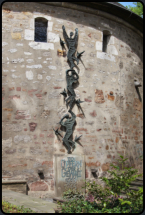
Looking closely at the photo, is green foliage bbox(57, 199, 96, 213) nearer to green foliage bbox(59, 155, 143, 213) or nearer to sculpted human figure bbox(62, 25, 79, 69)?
green foliage bbox(59, 155, 143, 213)

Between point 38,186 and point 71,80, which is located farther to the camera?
point 71,80

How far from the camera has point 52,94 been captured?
8.12m

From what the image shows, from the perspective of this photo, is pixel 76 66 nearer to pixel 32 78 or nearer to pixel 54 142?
pixel 32 78

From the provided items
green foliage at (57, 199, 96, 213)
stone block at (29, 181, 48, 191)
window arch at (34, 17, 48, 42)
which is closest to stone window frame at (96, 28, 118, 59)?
window arch at (34, 17, 48, 42)

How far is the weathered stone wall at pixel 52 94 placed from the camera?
7734mm

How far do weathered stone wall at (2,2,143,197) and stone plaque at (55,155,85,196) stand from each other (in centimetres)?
17

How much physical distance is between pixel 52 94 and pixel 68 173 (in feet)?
7.40

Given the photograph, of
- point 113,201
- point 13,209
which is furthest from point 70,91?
point 13,209

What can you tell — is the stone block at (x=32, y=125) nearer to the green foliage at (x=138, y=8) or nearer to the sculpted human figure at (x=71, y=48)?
the sculpted human figure at (x=71, y=48)

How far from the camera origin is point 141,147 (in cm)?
977

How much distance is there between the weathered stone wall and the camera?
7734mm

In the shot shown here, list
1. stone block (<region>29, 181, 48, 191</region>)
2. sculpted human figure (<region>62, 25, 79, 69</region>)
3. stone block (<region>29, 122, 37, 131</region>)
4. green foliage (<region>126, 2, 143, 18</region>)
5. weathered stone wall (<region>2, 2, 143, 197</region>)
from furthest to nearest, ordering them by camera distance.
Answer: green foliage (<region>126, 2, 143, 18</region>) < sculpted human figure (<region>62, 25, 79, 69</region>) < stone block (<region>29, 122, 37, 131</region>) < weathered stone wall (<region>2, 2, 143, 197</region>) < stone block (<region>29, 181, 48, 191</region>)

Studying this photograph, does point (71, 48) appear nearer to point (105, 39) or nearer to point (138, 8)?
point (105, 39)

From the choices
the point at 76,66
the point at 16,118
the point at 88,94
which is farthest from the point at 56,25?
the point at 16,118
